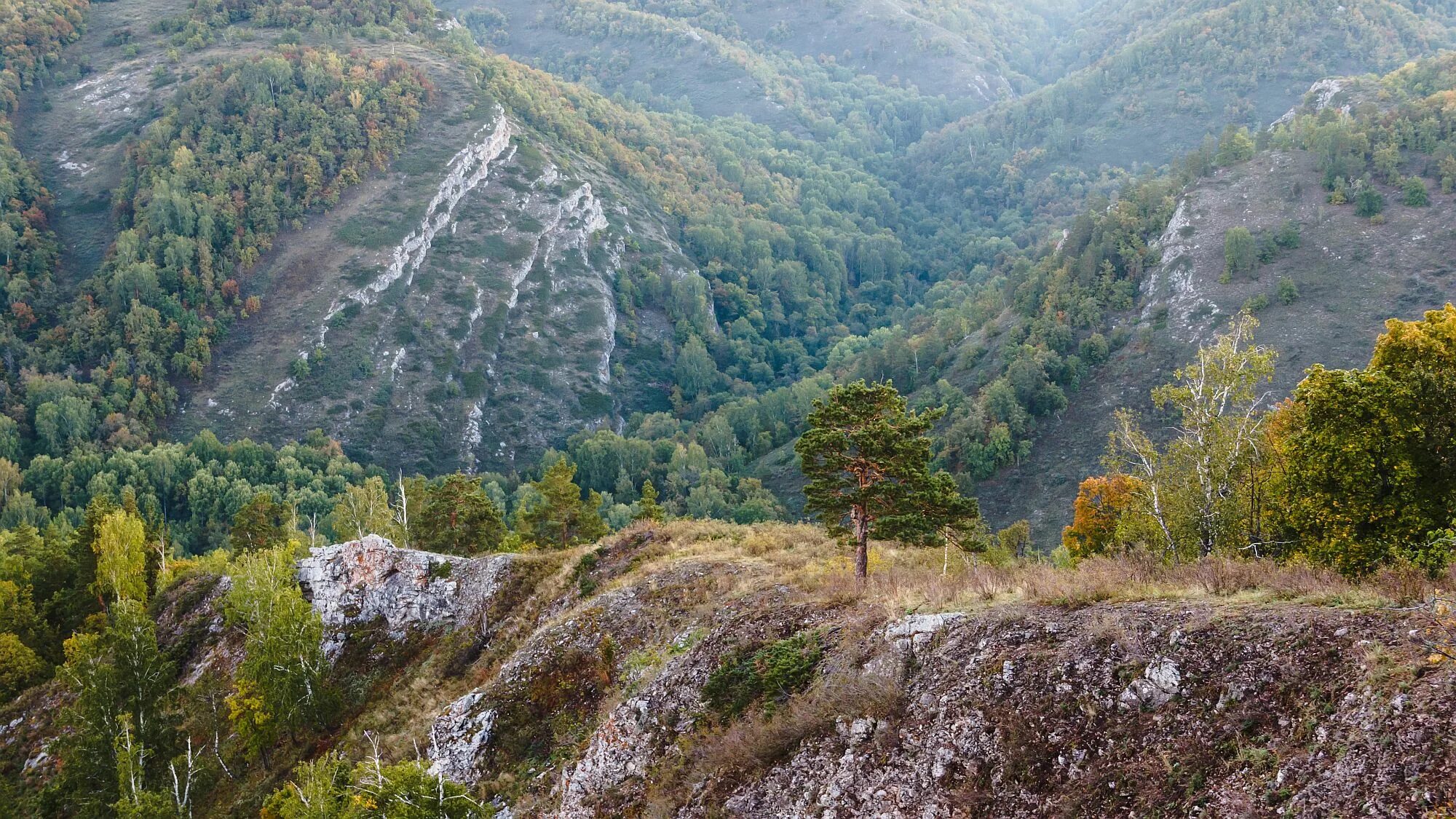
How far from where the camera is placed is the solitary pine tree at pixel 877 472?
26.1m

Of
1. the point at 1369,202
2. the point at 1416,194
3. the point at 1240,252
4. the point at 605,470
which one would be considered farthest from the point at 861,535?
the point at 1416,194

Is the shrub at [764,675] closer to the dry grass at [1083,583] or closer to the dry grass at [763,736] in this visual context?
the dry grass at [763,736]

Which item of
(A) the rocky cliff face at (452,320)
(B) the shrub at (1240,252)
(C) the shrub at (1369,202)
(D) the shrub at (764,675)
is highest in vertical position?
(D) the shrub at (764,675)

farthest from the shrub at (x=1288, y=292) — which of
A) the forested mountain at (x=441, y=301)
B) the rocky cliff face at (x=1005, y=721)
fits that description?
the rocky cliff face at (x=1005, y=721)

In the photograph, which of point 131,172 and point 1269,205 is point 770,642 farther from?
point 131,172

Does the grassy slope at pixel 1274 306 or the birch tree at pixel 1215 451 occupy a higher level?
the birch tree at pixel 1215 451

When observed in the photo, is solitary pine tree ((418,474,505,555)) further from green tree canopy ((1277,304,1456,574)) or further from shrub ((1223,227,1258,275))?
shrub ((1223,227,1258,275))

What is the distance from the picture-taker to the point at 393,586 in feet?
133

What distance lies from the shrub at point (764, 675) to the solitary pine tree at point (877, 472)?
7055mm

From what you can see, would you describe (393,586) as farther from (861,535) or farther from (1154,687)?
(1154,687)

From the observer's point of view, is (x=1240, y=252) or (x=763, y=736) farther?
(x=1240, y=252)

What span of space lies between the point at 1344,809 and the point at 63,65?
256m

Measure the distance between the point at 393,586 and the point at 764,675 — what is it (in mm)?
27628

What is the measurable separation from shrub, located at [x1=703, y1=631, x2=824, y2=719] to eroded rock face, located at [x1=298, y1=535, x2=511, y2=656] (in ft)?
66.8
